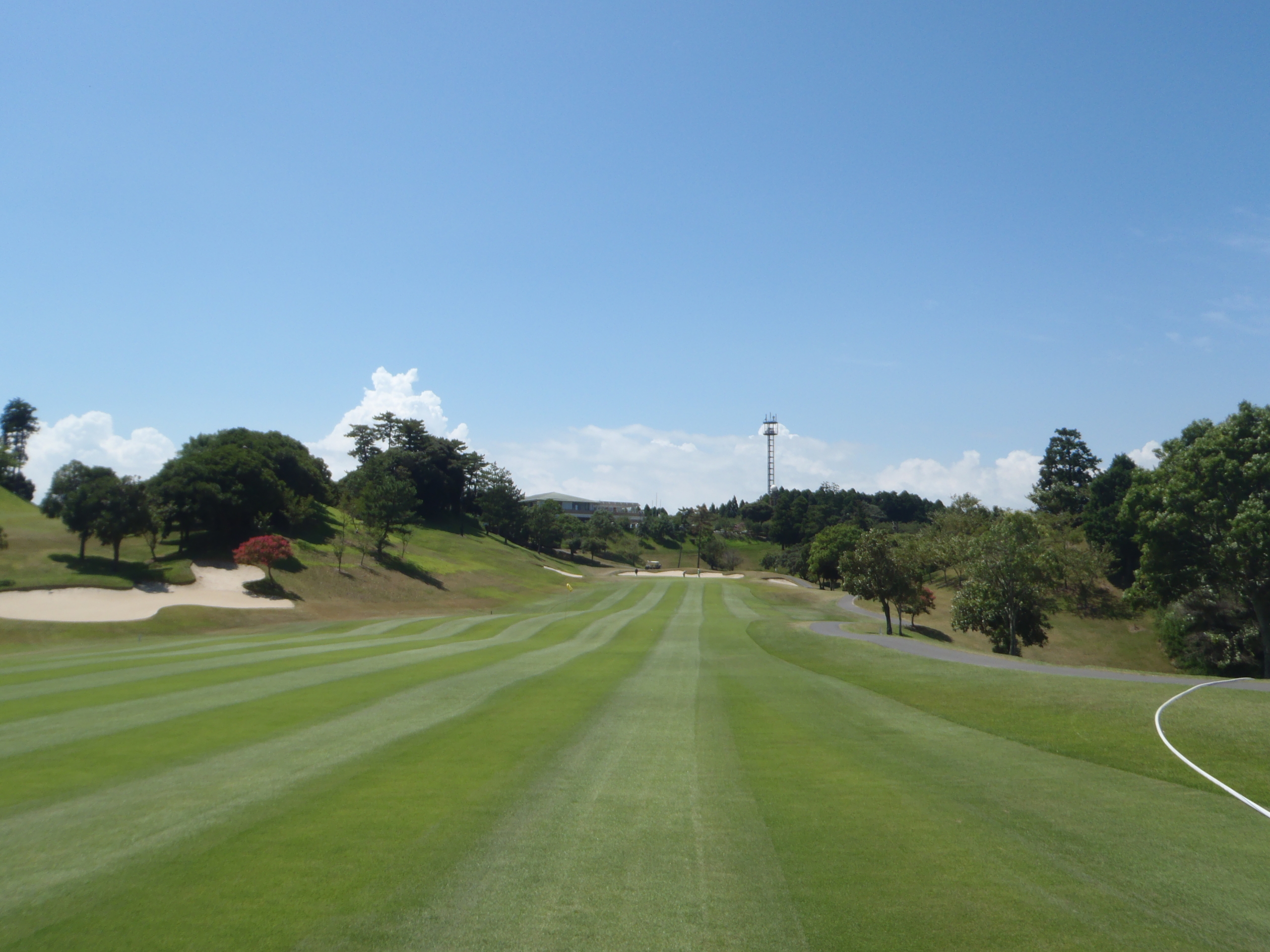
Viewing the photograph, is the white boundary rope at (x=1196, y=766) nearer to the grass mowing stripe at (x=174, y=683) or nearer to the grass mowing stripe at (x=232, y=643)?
the grass mowing stripe at (x=174, y=683)

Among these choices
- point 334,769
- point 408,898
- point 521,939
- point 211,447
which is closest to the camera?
point 521,939

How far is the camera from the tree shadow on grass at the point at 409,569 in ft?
226

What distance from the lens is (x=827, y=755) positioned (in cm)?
1292

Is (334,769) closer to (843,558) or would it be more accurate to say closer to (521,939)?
(521,939)

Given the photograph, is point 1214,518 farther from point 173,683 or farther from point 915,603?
point 173,683

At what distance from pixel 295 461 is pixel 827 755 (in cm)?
7968

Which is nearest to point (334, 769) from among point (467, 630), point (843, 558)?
point (467, 630)

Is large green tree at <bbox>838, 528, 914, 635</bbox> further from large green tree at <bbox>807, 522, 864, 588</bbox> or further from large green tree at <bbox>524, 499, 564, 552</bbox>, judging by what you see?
large green tree at <bbox>524, 499, 564, 552</bbox>

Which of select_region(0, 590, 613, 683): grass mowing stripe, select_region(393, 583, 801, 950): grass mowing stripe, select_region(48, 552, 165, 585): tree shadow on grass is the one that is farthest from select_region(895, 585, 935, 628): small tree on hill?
select_region(48, 552, 165, 585): tree shadow on grass

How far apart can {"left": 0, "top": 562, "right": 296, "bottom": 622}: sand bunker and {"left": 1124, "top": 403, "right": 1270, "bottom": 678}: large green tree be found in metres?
55.5

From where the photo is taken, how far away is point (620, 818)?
30.0ft

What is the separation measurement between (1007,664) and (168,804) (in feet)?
78.7

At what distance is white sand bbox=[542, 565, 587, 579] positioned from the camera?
90000 mm

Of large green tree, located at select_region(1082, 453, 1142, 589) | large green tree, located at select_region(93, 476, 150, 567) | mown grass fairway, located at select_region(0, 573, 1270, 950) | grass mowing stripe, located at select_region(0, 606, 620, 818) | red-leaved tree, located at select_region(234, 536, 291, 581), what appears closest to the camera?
mown grass fairway, located at select_region(0, 573, 1270, 950)
